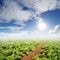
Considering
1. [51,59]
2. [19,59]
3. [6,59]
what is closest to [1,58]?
[6,59]

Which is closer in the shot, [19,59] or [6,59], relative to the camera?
[6,59]

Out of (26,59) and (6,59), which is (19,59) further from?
(6,59)

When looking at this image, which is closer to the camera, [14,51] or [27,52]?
[14,51]

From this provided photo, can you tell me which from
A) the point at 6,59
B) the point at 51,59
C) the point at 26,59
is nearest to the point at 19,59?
the point at 26,59

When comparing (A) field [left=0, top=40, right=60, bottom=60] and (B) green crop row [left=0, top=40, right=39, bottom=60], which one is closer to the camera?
(A) field [left=0, top=40, right=60, bottom=60]

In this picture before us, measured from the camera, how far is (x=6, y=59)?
53.5 feet

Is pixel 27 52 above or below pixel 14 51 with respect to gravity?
below

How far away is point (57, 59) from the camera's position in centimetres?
1598

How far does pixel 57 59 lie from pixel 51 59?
81 cm

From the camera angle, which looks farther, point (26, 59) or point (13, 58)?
point (26, 59)

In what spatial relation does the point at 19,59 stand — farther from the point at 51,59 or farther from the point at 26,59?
the point at 51,59

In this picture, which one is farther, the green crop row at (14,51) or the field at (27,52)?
the green crop row at (14,51)

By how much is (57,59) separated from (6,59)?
21.9ft

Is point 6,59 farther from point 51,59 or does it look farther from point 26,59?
point 51,59
